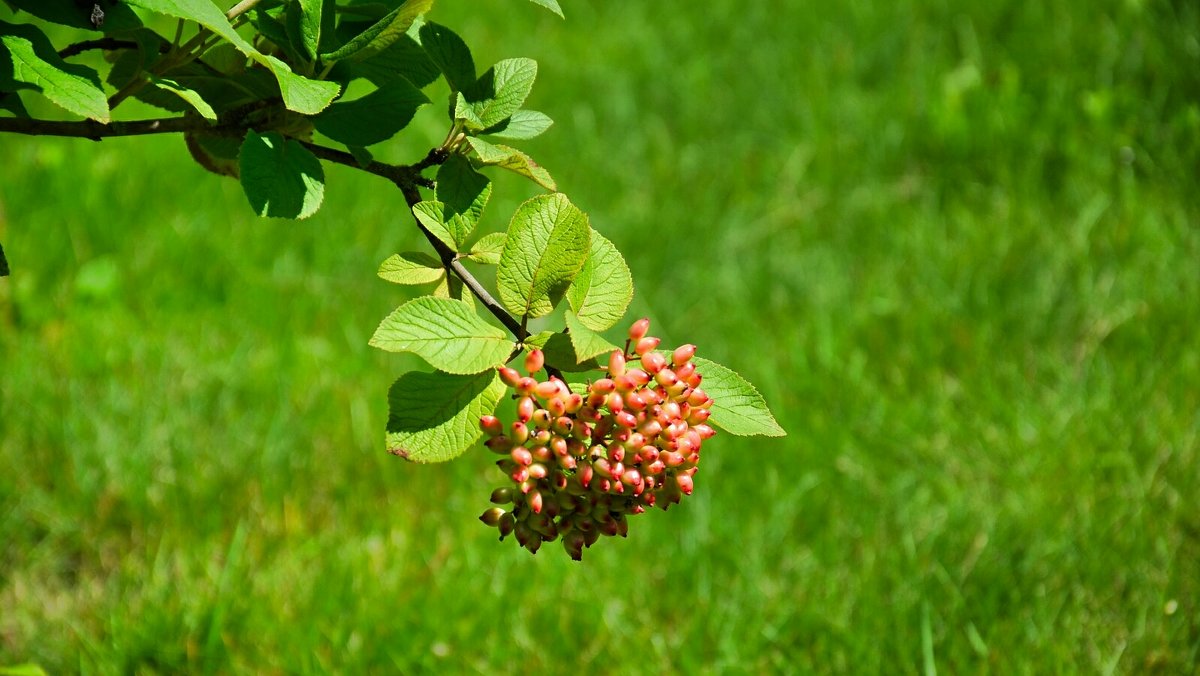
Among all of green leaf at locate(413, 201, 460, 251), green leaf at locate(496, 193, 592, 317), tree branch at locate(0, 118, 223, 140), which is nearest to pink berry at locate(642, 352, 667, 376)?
green leaf at locate(496, 193, 592, 317)

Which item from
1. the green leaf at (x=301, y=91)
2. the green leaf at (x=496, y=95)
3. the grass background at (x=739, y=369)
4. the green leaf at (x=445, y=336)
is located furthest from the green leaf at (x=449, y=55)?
the grass background at (x=739, y=369)

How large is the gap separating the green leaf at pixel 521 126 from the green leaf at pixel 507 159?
0.15 ft

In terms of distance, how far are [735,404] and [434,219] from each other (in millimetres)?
297

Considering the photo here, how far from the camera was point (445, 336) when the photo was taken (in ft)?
3.18

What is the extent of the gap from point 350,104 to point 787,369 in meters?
2.02

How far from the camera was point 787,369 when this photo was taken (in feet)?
9.95

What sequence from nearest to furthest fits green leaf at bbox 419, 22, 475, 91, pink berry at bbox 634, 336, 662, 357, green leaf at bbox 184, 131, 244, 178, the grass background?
pink berry at bbox 634, 336, 662, 357, green leaf at bbox 419, 22, 475, 91, green leaf at bbox 184, 131, 244, 178, the grass background

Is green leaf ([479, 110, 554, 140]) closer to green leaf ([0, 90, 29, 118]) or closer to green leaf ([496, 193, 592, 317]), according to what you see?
green leaf ([496, 193, 592, 317])

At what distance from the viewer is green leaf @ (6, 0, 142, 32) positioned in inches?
41.1

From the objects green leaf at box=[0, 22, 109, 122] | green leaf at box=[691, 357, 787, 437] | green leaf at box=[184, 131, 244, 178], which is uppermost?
green leaf at box=[0, 22, 109, 122]

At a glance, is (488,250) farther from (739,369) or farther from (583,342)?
(739,369)

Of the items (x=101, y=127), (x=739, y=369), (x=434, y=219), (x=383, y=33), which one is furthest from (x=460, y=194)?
(x=739, y=369)

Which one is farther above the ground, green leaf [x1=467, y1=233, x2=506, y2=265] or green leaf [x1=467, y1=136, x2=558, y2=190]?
green leaf [x1=467, y1=136, x2=558, y2=190]

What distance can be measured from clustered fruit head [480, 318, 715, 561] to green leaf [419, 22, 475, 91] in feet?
0.99
